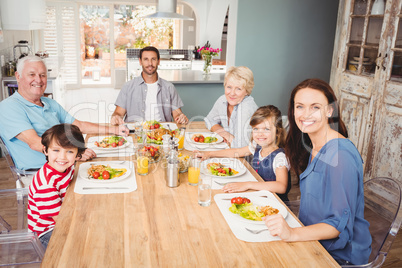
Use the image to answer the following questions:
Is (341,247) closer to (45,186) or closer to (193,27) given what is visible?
(45,186)

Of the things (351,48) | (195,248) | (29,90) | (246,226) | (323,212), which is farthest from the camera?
(351,48)

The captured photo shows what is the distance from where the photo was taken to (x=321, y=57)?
181 inches

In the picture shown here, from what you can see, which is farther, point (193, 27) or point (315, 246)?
Result: point (193, 27)

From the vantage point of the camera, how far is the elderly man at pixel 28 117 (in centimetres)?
214

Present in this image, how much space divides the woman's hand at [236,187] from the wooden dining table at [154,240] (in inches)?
5.3

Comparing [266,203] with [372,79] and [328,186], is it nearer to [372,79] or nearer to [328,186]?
[328,186]

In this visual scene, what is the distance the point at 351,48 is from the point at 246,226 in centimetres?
297

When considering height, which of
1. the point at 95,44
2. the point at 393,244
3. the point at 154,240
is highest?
the point at 95,44

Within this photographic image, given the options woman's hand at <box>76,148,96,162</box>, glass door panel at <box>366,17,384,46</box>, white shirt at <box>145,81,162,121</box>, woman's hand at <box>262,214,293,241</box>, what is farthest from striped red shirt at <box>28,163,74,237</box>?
glass door panel at <box>366,17,384,46</box>

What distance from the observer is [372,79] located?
10.9ft

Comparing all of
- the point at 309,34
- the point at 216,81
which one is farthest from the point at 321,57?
the point at 216,81

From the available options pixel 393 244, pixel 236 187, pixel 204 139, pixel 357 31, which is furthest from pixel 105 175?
pixel 357 31

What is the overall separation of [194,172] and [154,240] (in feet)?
1.70

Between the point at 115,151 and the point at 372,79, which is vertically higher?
the point at 372,79
